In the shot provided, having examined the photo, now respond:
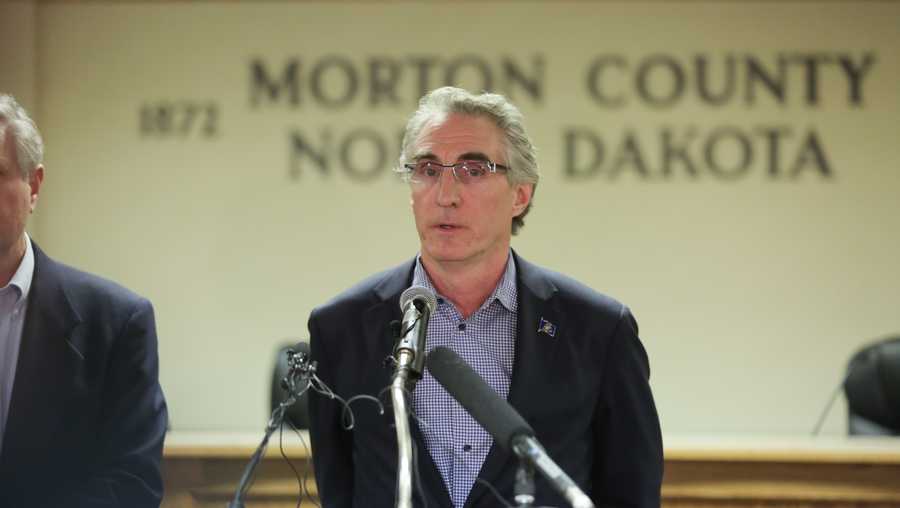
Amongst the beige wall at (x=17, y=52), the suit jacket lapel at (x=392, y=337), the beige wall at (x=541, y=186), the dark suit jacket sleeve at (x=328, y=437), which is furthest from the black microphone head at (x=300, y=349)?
the beige wall at (x=17, y=52)

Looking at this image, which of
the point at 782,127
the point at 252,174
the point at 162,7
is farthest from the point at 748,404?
the point at 162,7

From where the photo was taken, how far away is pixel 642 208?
6.21 meters

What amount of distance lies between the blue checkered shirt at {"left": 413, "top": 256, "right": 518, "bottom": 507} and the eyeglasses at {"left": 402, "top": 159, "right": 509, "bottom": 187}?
0.70 ft

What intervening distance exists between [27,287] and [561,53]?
13.8ft

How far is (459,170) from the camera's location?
8.04 feet

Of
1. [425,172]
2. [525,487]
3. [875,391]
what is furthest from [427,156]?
[875,391]

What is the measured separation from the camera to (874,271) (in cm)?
618

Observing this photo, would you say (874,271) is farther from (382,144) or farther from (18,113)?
(18,113)

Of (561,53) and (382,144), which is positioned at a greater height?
(561,53)

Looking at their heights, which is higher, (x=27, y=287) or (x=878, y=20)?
(x=878, y=20)

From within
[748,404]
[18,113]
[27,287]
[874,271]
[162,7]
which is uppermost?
[162,7]

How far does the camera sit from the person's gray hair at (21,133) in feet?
7.80

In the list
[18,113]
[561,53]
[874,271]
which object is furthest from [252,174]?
[18,113]

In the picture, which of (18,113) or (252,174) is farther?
(252,174)
